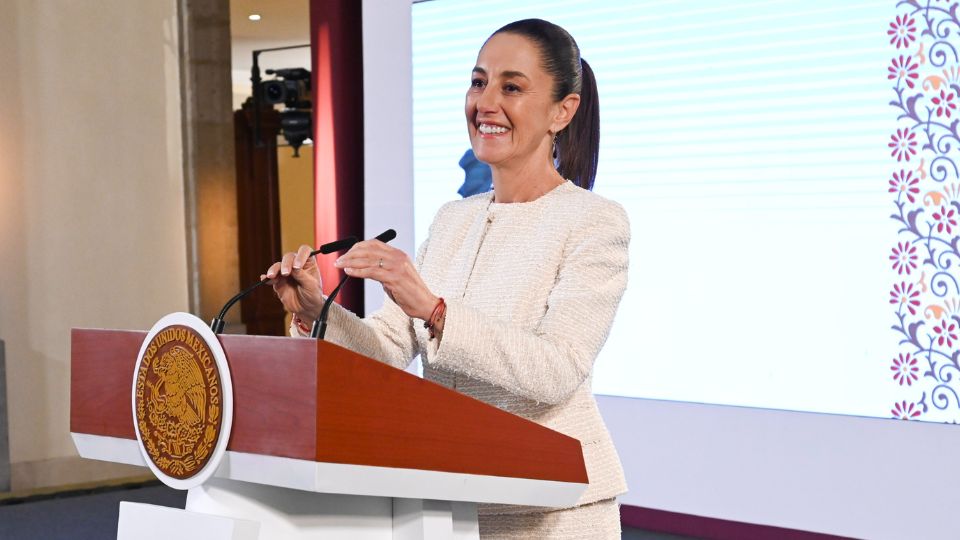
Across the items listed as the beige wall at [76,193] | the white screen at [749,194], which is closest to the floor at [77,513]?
the beige wall at [76,193]

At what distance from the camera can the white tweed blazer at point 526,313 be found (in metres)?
1.28

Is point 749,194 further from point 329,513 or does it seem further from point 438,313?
point 329,513

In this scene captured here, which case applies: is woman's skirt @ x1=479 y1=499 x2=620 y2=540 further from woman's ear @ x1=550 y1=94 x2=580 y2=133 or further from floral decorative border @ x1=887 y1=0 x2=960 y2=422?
floral decorative border @ x1=887 y1=0 x2=960 y2=422

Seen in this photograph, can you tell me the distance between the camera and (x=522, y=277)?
1499 millimetres

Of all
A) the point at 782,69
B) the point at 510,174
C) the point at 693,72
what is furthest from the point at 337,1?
the point at 510,174

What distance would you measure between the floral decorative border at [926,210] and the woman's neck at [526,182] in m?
2.40

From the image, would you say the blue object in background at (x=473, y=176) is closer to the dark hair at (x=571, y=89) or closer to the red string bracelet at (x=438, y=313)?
the dark hair at (x=571, y=89)

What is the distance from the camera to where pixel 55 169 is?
19.4ft

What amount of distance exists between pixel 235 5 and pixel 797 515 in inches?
261

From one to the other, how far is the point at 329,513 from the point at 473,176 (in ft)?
11.9

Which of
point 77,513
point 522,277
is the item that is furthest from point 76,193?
point 522,277

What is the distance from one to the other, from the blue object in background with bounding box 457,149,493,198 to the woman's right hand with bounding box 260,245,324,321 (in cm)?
330

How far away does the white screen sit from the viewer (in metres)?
3.75

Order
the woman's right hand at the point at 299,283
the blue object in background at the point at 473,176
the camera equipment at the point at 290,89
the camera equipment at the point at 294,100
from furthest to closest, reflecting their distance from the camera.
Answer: the camera equipment at the point at 290,89, the camera equipment at the point at 294,100, the blue object in background at the point at 473,176, the woman's right hand at the point at 299,283
